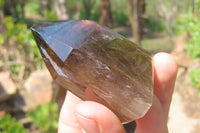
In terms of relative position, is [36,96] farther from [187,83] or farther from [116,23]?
[116,23]

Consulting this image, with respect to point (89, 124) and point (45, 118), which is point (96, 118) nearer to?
point (89, 124)

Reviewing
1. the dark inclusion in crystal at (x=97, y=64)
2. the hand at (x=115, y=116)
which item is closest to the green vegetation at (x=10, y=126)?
the hand at (x=115, y=116)

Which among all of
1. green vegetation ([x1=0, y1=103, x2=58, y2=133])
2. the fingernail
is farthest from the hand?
green vegetation ([x1=0, y1=103, x2=58, y2=133])

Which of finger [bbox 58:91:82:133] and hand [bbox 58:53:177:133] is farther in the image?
finger [bbox 58:91:82:133]

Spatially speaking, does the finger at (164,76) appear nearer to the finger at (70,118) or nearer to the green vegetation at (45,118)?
the finger at (70,118)

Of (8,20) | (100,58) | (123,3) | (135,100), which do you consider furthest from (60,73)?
(123,3)

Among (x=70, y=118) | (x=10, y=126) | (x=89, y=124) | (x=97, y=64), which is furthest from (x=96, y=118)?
(x=10, y=126)

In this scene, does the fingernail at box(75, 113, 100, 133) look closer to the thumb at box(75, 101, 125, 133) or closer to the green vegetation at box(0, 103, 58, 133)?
the thumb at box(75, 101, 125, 133)
